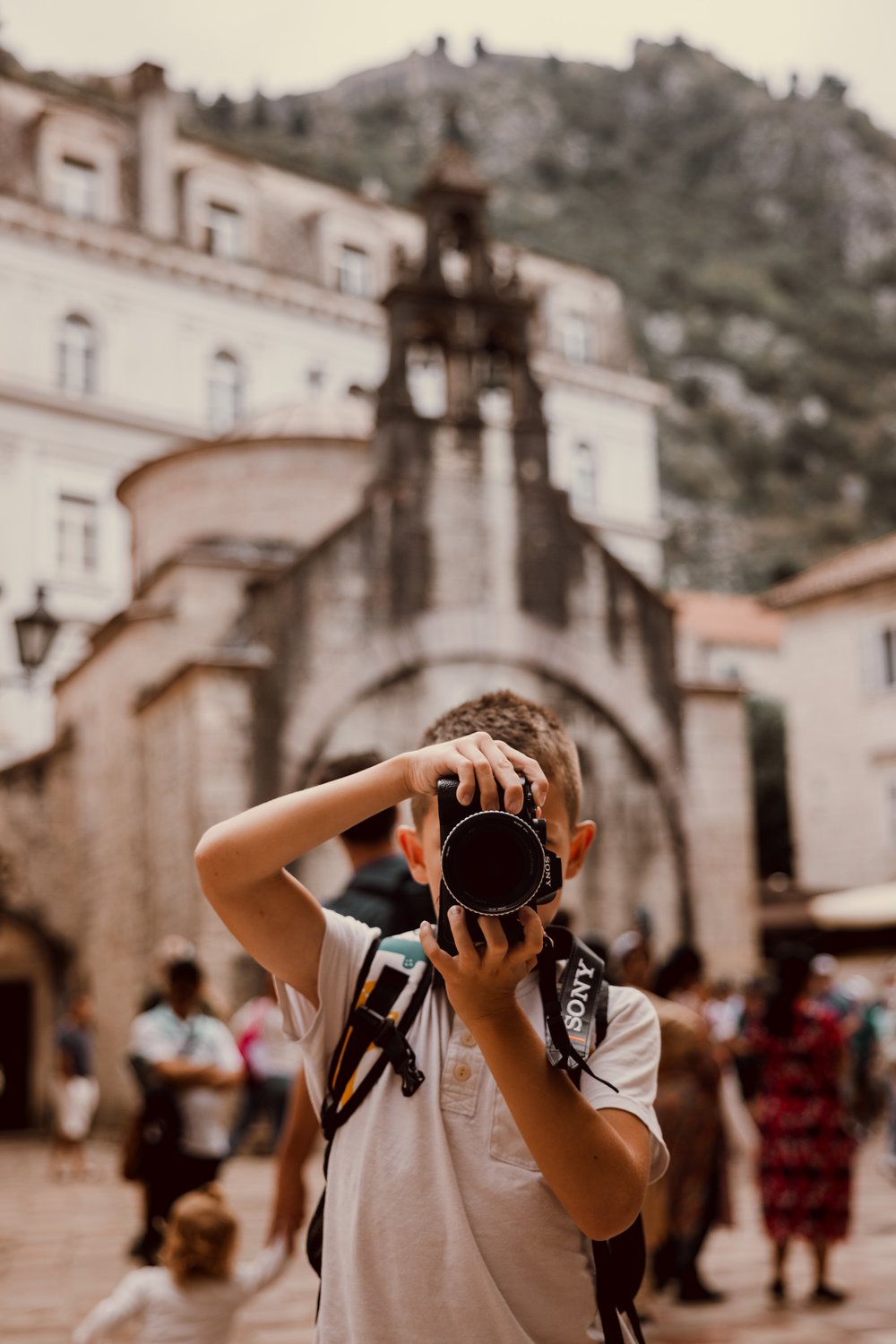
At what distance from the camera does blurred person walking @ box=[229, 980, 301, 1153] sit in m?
9.68

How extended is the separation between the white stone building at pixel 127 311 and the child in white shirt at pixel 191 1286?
32.5 m

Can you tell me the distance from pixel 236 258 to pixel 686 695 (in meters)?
28.3

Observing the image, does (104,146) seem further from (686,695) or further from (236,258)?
(686,695)

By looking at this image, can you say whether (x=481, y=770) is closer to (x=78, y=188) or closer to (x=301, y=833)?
(x=301, y=833)

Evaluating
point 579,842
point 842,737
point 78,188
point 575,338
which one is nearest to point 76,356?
point 78,188

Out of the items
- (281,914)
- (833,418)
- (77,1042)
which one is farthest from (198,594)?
(833,418)

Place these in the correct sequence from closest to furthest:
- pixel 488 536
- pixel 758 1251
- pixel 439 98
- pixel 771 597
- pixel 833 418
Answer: pixel 758 1251 < pixel 488 536 < pixel 771 597 < pixel 833 418 < pixel 439 98

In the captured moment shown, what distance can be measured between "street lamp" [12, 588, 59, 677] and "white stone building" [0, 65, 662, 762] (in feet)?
74.8

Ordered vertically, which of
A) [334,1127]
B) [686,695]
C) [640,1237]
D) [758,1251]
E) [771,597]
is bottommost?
[758,1251]

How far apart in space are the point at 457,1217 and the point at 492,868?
68 cm

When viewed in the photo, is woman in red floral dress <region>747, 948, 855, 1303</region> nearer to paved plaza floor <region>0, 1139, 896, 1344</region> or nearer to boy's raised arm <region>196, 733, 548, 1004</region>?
paved plaza floor <region>0, 1139, 896, 1344</region>

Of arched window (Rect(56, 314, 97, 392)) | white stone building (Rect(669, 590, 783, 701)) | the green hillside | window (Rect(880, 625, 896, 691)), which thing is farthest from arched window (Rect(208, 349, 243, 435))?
the green hillside

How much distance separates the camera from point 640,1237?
259cm

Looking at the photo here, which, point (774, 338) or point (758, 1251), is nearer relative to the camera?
point (758, 1251)
